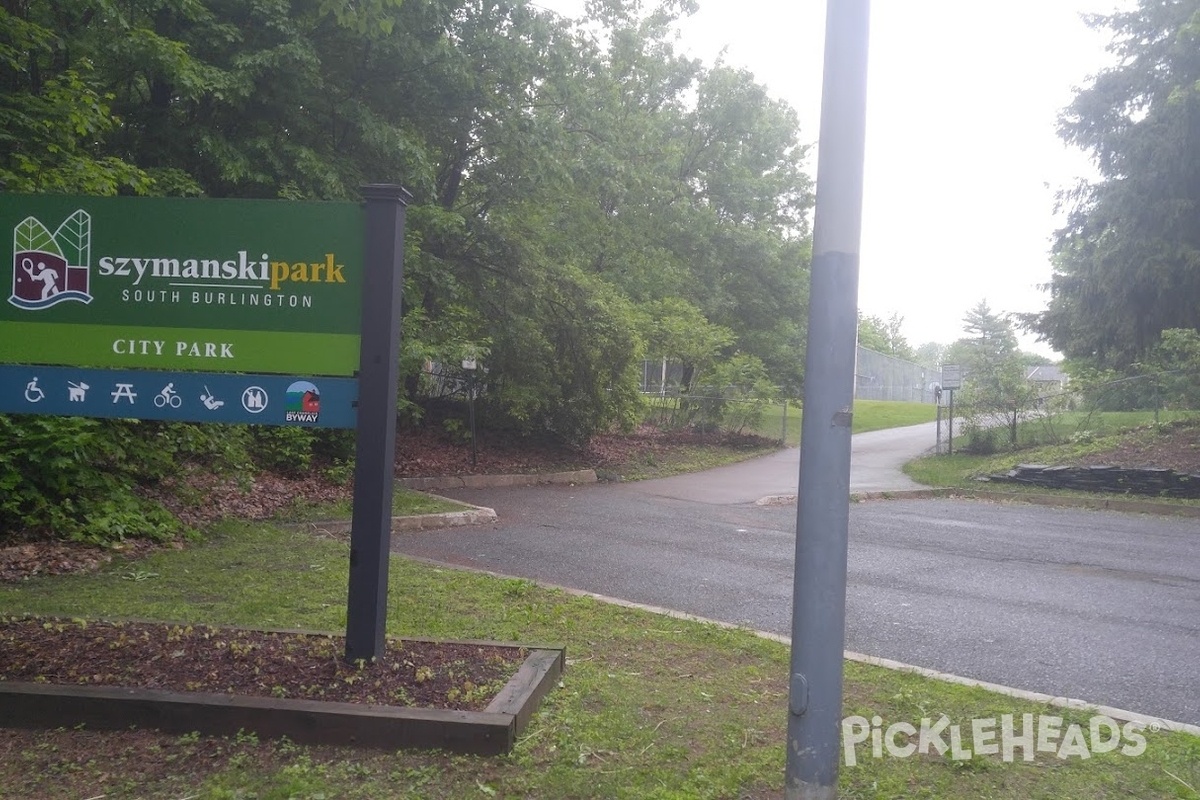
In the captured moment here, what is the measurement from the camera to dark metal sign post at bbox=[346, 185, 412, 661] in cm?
519

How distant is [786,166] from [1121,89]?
1228 cm

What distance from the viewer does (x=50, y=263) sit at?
565 cm

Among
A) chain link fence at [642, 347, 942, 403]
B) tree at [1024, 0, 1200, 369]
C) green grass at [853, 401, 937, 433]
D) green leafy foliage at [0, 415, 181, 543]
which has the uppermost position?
tree at [1024, 0, 1200, 369]

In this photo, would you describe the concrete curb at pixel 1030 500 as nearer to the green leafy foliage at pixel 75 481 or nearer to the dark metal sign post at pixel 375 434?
the green leafy foliage at pixel 75 481

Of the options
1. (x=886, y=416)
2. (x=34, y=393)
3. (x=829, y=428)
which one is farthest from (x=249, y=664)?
(x=886, y=416)

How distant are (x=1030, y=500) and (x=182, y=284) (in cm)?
1573

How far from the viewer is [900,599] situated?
8477mm

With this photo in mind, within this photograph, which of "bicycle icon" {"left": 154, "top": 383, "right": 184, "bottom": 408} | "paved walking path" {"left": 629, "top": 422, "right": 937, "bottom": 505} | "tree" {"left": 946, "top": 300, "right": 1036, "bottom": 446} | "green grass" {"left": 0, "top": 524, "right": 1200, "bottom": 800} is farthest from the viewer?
"tree" {"left": 946, "top": 300, "right": 1036, "bottom": 446}

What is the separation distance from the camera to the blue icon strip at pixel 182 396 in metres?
5.35

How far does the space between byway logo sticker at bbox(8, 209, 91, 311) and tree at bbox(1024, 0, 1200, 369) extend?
2402cm

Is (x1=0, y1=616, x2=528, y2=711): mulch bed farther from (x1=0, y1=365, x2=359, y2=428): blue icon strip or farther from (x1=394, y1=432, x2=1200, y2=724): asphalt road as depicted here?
(x1=394, y1=432, x2=1200, y2=724): asphalt road

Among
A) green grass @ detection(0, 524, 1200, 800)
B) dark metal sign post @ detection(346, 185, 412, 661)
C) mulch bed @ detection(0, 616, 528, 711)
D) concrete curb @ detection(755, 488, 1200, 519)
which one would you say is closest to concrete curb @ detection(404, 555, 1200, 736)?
green grass @ detection(0, 524, 1200, 800)

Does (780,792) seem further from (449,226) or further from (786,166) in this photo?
(786,166)

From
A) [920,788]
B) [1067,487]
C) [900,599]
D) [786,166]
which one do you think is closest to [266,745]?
[920,788]
